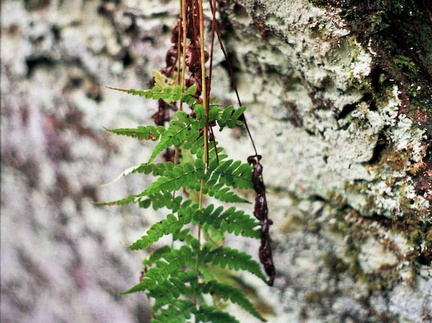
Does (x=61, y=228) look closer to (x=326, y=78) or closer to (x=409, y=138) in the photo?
(x=326, y=78)

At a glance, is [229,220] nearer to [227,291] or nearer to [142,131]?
[227,291]

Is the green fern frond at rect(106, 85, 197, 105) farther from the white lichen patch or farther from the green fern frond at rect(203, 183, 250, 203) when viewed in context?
the white lichen patch

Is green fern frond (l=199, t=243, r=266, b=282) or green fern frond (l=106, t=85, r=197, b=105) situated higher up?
green fern frond (l=106, t=85, r=197, b=105)

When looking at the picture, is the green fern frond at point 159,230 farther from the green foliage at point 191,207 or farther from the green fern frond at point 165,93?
the green fern frond at point 165,93

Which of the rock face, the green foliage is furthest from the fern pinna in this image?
the rock face

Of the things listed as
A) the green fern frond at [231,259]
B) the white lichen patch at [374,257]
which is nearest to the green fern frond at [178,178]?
the green fern frond at [231,259]

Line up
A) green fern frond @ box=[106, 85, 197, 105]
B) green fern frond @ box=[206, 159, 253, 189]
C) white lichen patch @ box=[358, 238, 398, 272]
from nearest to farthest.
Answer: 1. green fern frond @ box=[106, 85, 197, 105]
2. green fern frond @ box=[206, 159, 253, 189]
3. white lichen patch @ box=[358, 238, 398, 272]
